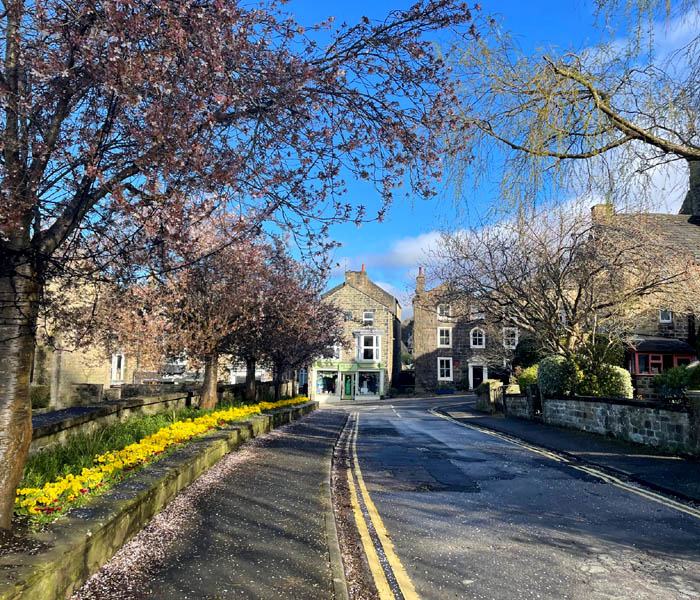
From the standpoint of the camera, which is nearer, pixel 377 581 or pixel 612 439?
pixel 377 581

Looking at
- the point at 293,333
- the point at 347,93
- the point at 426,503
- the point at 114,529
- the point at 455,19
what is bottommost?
the point at 426,503

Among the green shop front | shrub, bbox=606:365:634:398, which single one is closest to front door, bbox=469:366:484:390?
the green shop front

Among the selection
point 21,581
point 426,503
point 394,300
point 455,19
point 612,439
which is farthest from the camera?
point 394,300

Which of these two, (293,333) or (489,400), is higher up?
(293,333)

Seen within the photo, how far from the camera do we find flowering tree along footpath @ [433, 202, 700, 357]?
18625mm

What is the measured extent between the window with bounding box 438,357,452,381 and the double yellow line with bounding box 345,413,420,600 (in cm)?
4502

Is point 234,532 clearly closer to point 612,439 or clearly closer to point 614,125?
point 614,125

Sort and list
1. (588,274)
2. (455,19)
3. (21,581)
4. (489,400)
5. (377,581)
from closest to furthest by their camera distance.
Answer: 1. (21,581)
2. (377,581)
3. (455,19)
4. (588,274)
5. (489,400)

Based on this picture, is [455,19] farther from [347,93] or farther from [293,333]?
[293,333]

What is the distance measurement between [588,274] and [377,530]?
1495cm

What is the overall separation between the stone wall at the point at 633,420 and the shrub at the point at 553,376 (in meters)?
0.55

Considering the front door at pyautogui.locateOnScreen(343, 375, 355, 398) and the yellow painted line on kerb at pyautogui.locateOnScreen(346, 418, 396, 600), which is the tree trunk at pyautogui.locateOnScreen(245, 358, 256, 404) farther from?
the front door at pyautogui.locateOnScreen(343, 375, 355, 398)

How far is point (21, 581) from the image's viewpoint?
341 centimetres

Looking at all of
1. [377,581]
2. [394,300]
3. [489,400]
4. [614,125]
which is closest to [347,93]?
[614,125]
